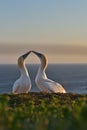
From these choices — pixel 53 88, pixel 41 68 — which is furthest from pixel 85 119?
pixel 41 68

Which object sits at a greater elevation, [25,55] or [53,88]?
[25,55]

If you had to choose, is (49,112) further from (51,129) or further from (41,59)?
(41,59)

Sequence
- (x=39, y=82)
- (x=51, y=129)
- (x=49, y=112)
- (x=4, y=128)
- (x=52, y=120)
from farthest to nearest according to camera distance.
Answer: (x=39, y=82) < (x=49, y=112) < (x=52, y=120) < (x=51, y=129) < (x=4, y=128)

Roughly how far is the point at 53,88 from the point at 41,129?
19.4 meters

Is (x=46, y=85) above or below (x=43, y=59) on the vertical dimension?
below

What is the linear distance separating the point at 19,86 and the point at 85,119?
20.4m

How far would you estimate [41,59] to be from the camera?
27.0m

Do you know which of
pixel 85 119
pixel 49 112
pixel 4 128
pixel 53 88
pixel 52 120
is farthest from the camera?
pixel 53 88

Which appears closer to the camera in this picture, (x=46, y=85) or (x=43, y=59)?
(x=46, y=85)

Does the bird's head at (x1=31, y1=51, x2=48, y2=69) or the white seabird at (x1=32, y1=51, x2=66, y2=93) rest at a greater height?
the bird's head at (x1=31, y1=51, x2=48, y2=69)

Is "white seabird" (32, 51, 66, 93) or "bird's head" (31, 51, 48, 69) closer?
"white seabird" (32, 51, 66, 93)

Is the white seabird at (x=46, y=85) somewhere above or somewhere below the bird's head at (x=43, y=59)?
below

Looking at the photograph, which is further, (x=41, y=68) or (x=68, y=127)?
(x=41, y=68)

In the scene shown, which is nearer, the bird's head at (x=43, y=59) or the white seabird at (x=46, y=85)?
the white seabird at (x=46, y=85)
